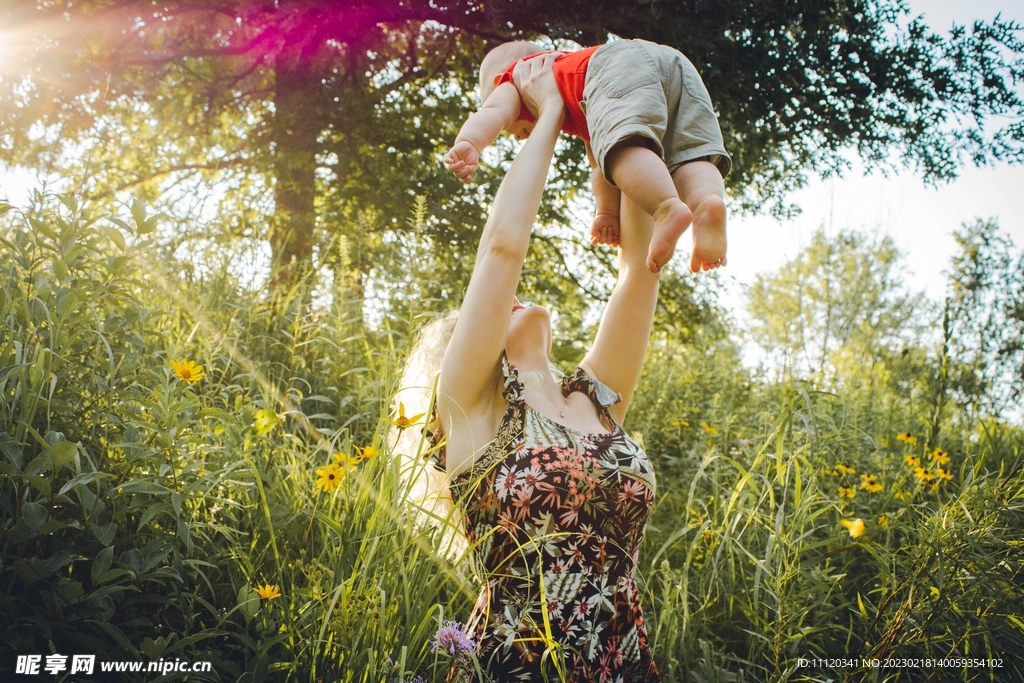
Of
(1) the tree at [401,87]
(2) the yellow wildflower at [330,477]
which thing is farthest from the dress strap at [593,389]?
(1) the tree at [401,87]

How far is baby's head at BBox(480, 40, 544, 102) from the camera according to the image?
210cm

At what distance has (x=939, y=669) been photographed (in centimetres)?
164

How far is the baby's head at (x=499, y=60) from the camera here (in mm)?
2096

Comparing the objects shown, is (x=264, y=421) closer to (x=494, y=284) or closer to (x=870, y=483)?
(x=494, y=284)

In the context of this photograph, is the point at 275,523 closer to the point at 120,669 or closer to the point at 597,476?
the point at 120,669

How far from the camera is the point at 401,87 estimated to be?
17.1 ft

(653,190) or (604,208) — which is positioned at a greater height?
(604,208)

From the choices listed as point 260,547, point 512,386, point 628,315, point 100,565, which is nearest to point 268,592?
point 260,547

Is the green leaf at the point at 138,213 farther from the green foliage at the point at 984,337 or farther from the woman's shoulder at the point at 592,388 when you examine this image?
the green foliage at the point at 984,337

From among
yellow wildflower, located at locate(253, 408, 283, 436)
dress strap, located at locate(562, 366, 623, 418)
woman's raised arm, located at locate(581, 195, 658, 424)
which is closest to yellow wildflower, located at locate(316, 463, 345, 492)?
yellow wildflower, located at locate(253, 408, 283, 436)

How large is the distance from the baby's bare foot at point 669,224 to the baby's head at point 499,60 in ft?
3.00

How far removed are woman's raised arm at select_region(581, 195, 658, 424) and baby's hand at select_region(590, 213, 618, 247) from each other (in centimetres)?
3

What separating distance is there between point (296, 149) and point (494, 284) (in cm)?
375

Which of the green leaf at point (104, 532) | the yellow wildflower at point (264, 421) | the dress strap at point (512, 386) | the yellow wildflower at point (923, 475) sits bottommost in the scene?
the green leaf at point (104, 532)
